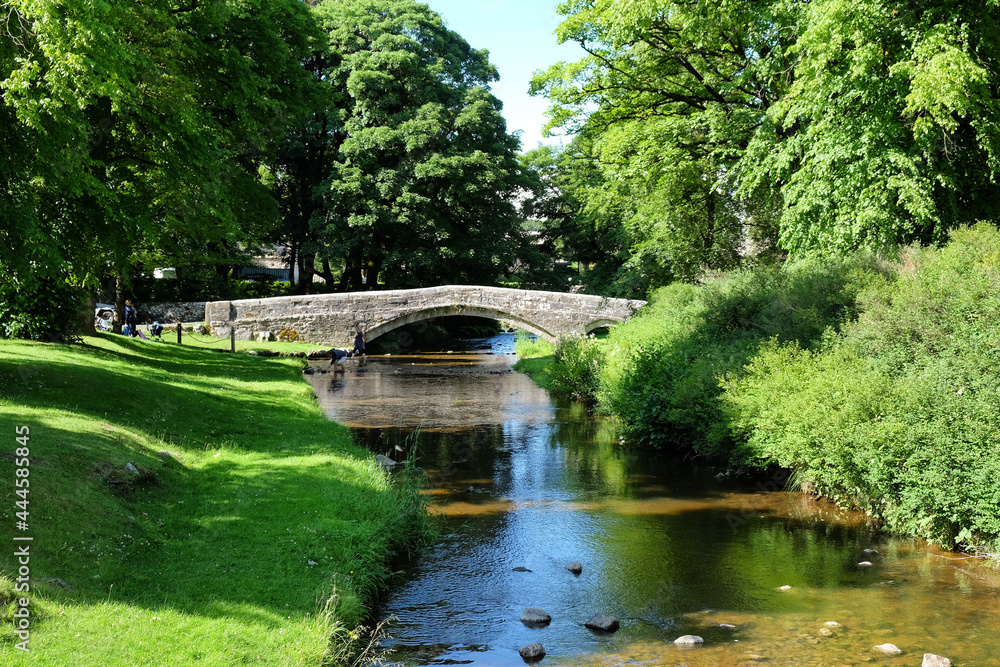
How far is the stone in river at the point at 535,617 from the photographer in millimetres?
6395

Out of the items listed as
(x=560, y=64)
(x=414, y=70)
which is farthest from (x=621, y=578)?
(x=414, y=70)

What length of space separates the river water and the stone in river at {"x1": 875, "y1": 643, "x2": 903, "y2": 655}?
8 centimetres

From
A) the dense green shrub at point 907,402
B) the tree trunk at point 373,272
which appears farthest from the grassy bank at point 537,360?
the dense green shrub at point 907,402

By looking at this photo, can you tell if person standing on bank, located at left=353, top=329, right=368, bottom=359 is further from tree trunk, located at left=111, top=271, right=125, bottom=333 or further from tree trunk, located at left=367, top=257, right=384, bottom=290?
tree trunk, located at left=367, top=257, right=384, bottom=290

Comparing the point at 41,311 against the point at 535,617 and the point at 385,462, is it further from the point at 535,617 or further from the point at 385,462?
the point at 535,617

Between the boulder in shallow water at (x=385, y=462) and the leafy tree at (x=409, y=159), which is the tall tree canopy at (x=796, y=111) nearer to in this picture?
the boulder in shallow water at (x=385, y=462)

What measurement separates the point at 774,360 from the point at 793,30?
7.18 meters

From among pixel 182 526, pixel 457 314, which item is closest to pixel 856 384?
pixel 182 526

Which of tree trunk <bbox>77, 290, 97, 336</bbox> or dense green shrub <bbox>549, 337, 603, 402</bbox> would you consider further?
dense green shrub <bbox>549, 337, 603, 402</bbox>

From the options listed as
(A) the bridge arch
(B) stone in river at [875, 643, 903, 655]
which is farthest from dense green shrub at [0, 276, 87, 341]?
(A) the bridge arch

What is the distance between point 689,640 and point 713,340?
871 cm

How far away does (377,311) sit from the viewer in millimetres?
29469

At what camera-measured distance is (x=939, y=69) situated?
10.8 m

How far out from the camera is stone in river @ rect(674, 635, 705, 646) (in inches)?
234
